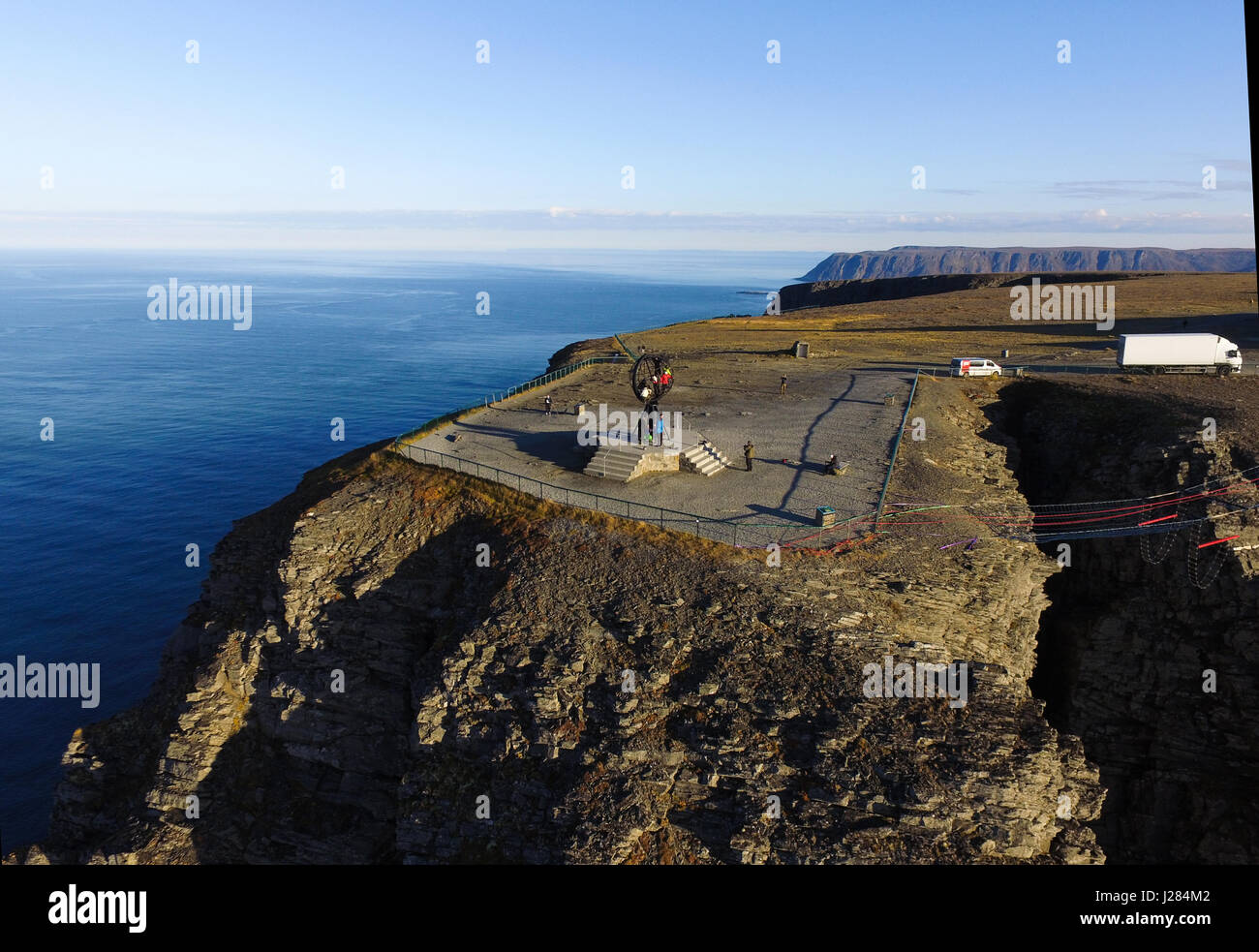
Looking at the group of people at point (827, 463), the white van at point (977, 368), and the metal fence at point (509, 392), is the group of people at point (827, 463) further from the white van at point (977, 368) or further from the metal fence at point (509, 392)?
Answer: the white van at point (977, 368)

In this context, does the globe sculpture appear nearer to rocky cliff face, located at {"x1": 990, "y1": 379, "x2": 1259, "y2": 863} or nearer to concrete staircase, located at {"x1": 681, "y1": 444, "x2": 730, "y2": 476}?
concrete staircase, located at {"x1": 681, "y1": 444, "x2": 730, "y2": 476}

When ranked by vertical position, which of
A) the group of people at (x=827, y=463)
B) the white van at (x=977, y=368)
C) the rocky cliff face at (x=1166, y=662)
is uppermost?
the white van at (x=977, y=368)

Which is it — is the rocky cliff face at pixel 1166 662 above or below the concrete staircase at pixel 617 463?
below

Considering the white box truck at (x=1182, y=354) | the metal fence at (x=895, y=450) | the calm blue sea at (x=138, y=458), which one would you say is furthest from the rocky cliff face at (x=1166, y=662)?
the calm blue sea at (x=138, y=458)

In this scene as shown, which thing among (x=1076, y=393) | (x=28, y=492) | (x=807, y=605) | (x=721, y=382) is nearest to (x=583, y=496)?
(x=807, y=605)

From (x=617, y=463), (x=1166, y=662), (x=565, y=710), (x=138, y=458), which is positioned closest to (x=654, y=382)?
(x=617, y=463)

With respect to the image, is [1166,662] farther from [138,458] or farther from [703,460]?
[138,458]
